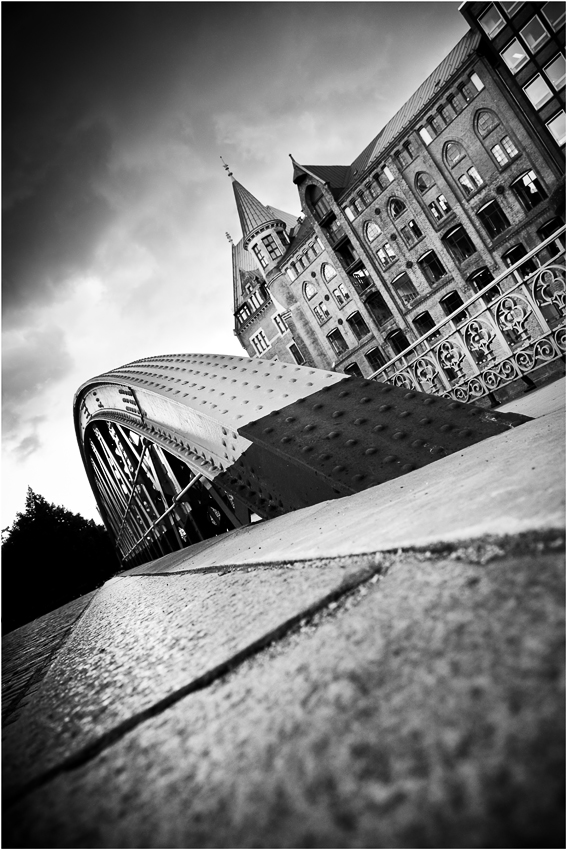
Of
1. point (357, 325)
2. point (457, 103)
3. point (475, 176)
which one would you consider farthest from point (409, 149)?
point (357, 325)

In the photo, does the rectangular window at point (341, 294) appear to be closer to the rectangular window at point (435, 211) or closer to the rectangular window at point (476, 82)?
the rectangular window at point (435, 211)

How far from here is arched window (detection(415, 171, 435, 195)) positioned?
83.5 feet

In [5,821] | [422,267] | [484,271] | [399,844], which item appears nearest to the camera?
[399,844]

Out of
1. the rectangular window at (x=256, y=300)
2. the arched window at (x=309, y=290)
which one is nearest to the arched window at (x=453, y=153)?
the arched window at (x=309, y=290)

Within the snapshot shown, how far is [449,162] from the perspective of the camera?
24609mm

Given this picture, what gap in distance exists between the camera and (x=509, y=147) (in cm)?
2227

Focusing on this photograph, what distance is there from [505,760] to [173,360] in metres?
4.99

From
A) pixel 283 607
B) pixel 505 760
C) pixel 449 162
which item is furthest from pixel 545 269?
pixel 449 162

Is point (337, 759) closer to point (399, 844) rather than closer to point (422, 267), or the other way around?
point (399, 844)

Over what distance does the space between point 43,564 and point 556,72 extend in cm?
4090

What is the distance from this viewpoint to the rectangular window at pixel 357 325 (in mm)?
31109

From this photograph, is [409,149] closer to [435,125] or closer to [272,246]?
[435,125]

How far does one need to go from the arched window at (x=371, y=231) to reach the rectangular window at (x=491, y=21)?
10281 mm

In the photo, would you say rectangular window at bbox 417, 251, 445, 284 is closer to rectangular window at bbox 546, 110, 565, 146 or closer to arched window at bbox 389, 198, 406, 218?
arched window at bbox 389, 198, 406, 218
